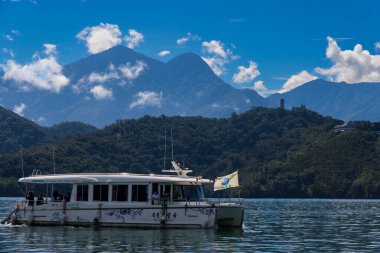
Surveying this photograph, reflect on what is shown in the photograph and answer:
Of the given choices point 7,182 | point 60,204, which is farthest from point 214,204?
point 7,182

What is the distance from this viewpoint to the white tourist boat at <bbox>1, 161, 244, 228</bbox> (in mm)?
44719

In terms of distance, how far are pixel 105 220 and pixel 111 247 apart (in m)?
10.7

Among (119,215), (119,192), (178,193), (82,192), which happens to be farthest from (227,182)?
(82,192)

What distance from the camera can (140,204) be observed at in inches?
1790

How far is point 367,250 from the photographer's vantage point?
1378 inches

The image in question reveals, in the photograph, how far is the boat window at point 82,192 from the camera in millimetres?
47062

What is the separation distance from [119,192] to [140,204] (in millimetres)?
1672

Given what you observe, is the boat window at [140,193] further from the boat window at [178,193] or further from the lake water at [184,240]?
the lake water at [184,240]

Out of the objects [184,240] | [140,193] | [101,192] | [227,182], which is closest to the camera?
[184,240]

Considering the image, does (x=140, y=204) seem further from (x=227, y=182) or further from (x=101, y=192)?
(x=227, y=182)

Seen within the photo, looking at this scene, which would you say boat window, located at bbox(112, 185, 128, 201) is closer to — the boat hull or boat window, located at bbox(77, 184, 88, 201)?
the boat hull

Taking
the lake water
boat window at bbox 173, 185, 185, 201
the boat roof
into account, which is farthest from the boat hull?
the boat roof

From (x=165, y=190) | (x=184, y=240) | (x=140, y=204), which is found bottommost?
(x=184, y=240)

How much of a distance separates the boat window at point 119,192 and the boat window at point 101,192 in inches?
23.6
